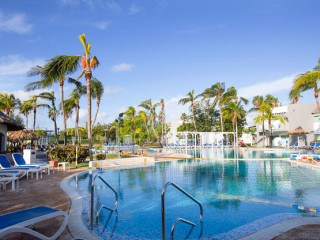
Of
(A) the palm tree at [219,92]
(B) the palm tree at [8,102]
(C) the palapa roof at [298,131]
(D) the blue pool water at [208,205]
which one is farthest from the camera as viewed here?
(A) the palm tree at [219,92]

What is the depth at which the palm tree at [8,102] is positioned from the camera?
28.2 m

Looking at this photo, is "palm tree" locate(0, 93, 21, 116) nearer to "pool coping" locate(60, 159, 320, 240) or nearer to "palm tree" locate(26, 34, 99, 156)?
"palm tree" locate(26, 34, 99, 156)

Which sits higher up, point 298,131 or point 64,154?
point 298,131

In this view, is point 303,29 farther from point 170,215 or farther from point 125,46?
point 170,215

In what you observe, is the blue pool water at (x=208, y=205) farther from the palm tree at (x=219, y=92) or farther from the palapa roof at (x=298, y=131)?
the palm tree at (x=219, y=92)

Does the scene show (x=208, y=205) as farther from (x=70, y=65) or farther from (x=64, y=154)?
(x=70, y=65)

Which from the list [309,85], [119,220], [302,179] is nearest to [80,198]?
[119,220]

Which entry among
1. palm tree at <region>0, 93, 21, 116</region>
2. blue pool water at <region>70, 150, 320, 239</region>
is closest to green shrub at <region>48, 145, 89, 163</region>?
blue pool water at <region>70, 150, 320, 239</region>

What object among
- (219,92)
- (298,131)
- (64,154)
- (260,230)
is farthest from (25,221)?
(298,131)

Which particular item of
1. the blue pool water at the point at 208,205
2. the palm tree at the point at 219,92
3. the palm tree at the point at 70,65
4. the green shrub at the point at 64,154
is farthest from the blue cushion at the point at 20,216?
the palm tree at the point at 219,92

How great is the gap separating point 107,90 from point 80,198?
1679cm

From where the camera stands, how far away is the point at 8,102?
2855 cm

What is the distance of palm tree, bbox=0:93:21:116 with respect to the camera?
28188 mm

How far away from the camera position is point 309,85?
71.5ft
